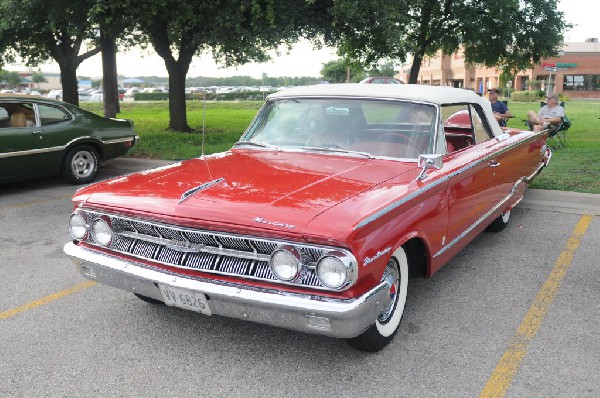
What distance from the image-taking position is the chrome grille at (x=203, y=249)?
3.07 metres

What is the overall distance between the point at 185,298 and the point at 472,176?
2.51m

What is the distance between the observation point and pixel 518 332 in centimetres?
384

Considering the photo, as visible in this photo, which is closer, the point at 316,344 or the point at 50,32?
the point at 316,344

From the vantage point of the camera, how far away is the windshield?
14.3 ft

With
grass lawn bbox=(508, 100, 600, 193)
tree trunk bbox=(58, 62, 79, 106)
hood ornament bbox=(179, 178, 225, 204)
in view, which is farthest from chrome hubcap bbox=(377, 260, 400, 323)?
tree trunk bbox=(58, 62, 79, 106)

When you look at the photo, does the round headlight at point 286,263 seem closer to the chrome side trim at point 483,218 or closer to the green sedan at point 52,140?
the chrome side trim at point 483,218

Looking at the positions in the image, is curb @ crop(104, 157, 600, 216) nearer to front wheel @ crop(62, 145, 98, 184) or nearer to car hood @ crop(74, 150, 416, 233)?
front wheel @ crop(62, 145, 98, 184)

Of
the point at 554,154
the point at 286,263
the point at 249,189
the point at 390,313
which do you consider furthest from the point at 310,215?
the point at 554,154

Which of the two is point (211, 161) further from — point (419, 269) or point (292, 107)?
point (419, 269)

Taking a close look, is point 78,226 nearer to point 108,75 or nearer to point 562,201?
point 562,201

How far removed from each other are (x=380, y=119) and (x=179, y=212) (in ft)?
6.68

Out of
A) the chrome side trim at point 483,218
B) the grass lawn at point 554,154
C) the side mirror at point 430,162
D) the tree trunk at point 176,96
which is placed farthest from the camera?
the tree trunk at point 176,96

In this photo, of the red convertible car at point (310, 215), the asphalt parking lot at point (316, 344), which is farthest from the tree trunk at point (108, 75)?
the red convertible car at point (310, 215)

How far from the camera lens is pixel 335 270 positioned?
2980mm
